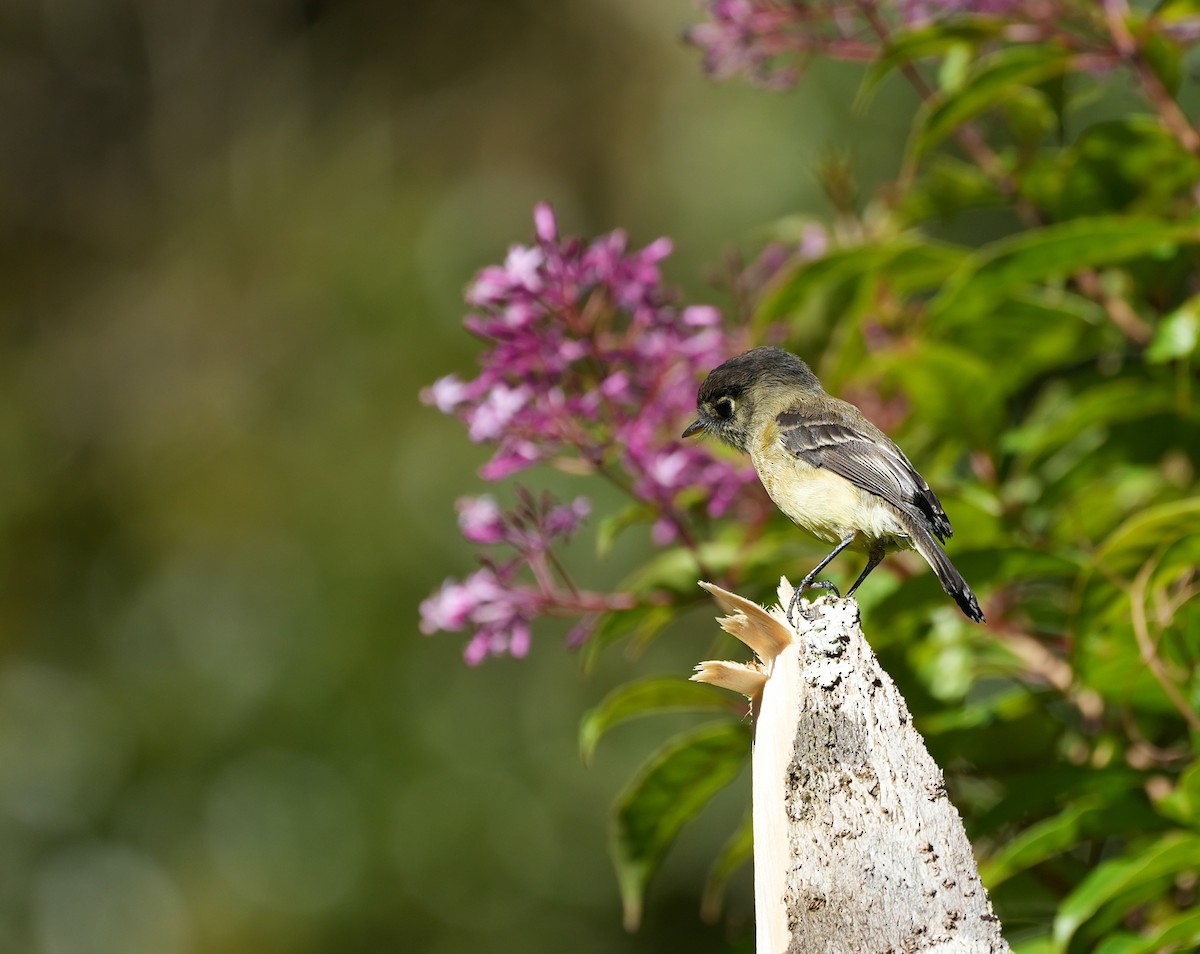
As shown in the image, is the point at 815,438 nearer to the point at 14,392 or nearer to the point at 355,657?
the point at 355,657

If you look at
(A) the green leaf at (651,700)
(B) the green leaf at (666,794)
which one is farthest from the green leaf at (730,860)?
(A) the green leaf at (651,700)

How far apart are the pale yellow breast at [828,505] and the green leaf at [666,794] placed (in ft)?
1.10

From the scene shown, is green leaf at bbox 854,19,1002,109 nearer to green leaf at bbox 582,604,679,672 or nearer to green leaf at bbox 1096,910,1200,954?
green leaf at bbox 582,604,679,672

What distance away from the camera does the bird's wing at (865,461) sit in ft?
6.84

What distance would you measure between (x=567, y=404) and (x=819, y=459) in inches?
15.8

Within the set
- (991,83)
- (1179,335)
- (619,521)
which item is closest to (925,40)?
(991,83)

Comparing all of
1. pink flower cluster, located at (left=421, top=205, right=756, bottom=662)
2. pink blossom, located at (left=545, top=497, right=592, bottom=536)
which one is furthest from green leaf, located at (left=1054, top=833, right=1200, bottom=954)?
pink blossom, located at (left=545, top=497, right=592, bottom=536)

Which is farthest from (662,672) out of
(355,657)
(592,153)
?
(592,153)

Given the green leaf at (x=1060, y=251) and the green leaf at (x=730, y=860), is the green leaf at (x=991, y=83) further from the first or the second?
the green leaf at (x=730, y=860)

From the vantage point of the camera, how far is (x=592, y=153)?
7.82 metres

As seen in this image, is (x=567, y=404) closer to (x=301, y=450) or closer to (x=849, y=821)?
(x=849, y=821)

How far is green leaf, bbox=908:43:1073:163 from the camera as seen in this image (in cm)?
232

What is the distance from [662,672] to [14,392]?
Result: 4.06 meters

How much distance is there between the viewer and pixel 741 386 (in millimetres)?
2213
